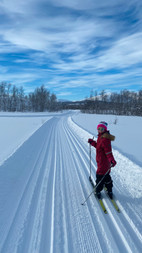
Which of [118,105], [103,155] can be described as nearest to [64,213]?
[103,155]

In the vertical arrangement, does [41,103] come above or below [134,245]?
above

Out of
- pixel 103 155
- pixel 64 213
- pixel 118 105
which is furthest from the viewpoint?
pixel 118 105

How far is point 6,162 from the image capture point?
20.7 feet

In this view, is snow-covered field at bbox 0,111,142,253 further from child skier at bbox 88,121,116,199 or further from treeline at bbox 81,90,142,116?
treeline at bbox 81,90,142,116

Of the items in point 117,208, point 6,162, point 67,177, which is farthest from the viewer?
point 6,162

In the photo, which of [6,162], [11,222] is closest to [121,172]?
[11,222]

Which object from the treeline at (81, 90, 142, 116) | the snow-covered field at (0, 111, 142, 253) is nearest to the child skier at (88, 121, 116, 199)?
the snow-covered field at (0, 111, 142, 253)

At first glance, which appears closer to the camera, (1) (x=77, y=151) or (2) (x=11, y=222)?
(2) (x=11, y=222)

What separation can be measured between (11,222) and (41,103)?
74.8 meters

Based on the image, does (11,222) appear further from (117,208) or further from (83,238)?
(117,208)

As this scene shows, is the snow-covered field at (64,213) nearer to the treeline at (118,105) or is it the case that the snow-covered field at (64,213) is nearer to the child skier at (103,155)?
the child skier at (103,155)

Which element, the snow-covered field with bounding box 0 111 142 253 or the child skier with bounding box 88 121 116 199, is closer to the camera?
the snow-covered field with bounding box 0 111 142 253

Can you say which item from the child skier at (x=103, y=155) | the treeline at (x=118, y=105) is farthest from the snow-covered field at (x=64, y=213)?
the treeline at (x=118, y=105)

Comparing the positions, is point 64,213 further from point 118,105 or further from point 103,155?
point 118,105
